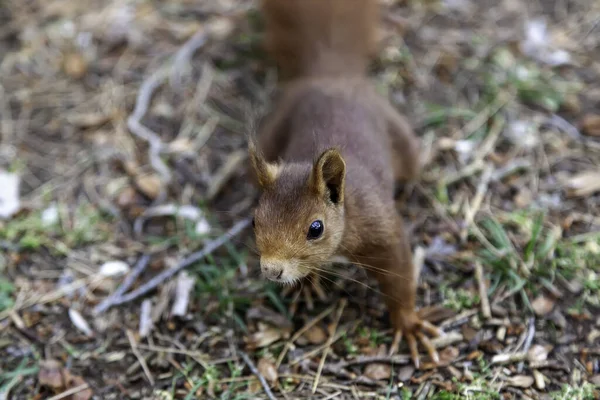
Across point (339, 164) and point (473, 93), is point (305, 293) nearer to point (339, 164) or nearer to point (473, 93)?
point (339, 164)

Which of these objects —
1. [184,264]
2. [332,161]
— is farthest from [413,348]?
[184,264]

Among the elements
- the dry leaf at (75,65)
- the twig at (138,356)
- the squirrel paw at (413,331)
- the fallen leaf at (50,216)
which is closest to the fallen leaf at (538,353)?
the squirrel paw at (413,331)

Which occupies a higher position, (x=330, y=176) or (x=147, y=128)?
(x=330, y=176)

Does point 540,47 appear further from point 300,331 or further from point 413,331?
point 300,331

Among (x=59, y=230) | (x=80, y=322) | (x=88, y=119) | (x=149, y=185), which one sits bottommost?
(x=80, y=322)

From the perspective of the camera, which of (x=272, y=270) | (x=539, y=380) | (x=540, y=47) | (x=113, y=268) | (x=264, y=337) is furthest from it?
(x=540, y=47)

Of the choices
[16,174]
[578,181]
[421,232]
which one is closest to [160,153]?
[16,174]
